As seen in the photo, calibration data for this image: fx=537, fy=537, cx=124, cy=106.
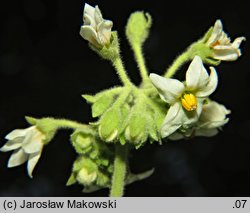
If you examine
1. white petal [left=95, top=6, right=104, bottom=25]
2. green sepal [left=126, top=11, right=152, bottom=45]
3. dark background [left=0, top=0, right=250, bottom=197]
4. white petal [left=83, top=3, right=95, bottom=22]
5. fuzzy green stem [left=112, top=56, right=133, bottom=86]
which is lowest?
fuzzy green stem [left=112, top=56, right=133, bottom=86]

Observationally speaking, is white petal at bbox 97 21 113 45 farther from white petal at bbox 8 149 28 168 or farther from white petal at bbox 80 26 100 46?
white petal at bbox 8 149 28 168

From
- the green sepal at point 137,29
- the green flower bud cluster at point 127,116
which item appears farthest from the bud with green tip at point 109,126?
the green sepal at point 137,29

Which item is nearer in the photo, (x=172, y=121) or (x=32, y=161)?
(x=172, y=121)

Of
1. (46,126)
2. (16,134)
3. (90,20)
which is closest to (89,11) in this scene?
(90,20)

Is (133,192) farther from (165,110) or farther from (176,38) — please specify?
(165,110)

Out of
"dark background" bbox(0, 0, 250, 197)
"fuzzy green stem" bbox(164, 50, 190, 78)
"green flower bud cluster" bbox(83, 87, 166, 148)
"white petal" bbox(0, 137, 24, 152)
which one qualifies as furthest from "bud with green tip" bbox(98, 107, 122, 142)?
"dark background" bbox(0, 0, 250, 197)

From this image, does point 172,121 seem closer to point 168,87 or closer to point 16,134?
point 168,87
